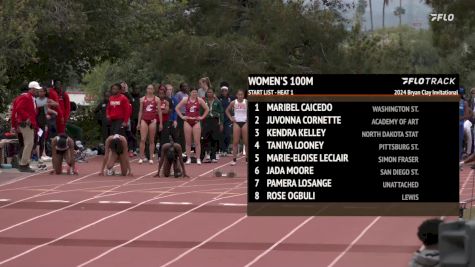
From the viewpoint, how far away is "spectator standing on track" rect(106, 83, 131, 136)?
81.0 ft

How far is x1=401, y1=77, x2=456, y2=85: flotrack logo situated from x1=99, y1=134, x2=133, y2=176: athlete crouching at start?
14.2m

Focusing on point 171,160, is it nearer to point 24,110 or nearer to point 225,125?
point 24,110

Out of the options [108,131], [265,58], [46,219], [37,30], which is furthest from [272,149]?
[265,58]

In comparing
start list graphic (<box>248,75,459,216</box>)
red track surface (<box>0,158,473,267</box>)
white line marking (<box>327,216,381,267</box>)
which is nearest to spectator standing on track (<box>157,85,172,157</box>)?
red track surface (<box>0,158,473,267</box>)

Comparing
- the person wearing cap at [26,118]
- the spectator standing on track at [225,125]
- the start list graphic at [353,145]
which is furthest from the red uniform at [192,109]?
the start list graphic at [353,145]

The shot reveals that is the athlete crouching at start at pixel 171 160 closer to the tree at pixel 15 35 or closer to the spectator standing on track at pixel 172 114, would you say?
the spectator standing on track at pixel 172 114

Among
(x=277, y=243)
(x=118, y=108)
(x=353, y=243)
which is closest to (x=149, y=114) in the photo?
(x=118, y=108)

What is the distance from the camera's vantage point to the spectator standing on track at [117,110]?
81.0 feet

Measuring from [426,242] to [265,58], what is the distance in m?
28.6

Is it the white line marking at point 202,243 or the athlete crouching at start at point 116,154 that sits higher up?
the athlete crouching at start at point 116,154

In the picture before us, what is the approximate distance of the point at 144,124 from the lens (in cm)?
2577

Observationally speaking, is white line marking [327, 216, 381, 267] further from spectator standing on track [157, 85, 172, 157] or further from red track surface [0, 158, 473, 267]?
spectator standing on track [157, 85, 172, 157]

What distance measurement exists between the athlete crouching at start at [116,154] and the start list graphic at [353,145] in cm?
1380

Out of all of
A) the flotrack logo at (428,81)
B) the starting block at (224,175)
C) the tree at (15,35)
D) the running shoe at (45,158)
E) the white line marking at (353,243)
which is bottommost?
the white line marking at (353,243)
